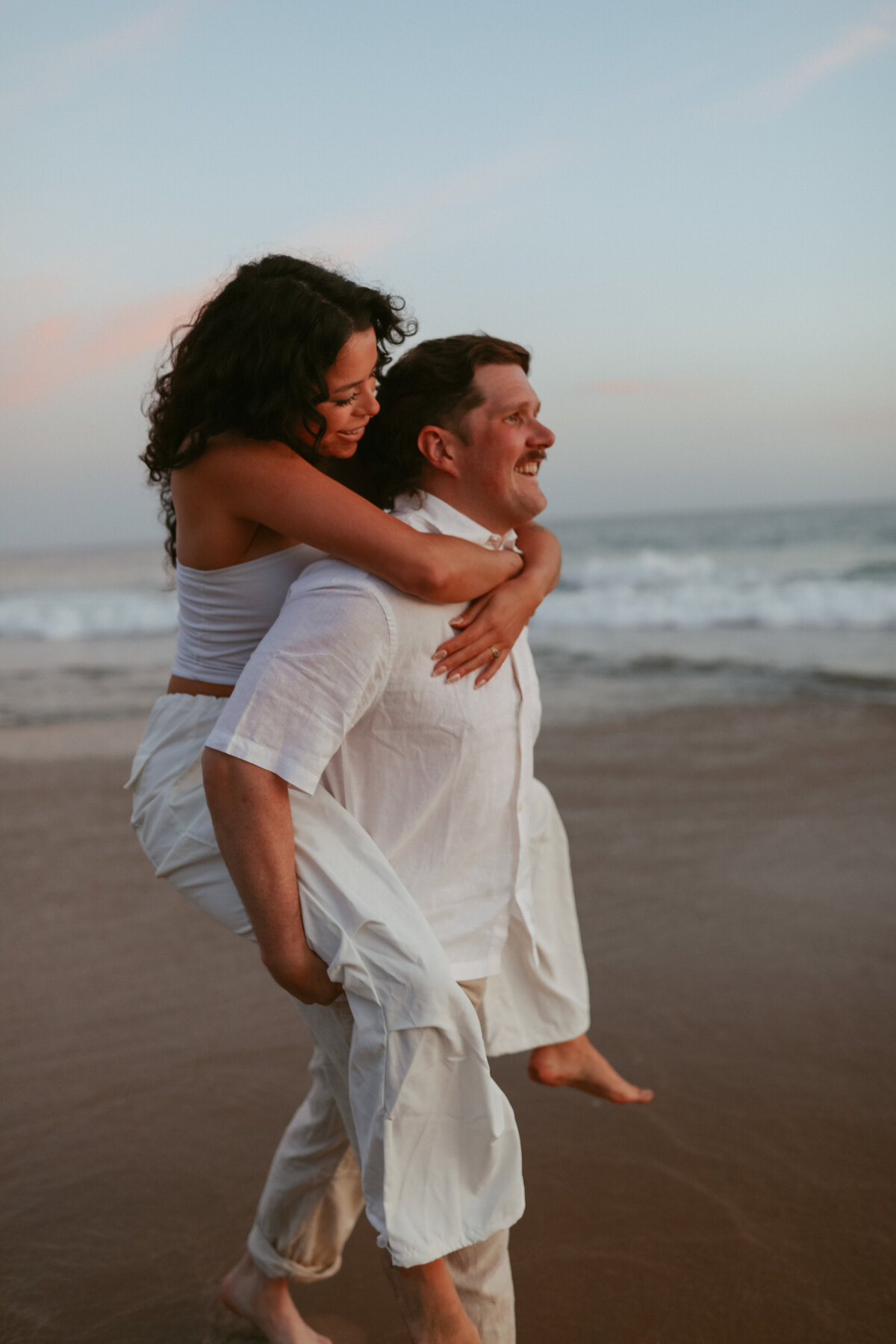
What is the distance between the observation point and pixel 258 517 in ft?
6.54

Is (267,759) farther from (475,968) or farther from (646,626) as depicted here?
(646,626)

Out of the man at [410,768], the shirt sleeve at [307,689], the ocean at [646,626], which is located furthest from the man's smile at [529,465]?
the ocean at [646,626]

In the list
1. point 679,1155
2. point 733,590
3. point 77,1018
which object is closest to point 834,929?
point 679,1155

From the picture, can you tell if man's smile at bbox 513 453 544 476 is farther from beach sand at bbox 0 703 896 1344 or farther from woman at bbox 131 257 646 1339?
beach sand at bbox 0 703 896 1344

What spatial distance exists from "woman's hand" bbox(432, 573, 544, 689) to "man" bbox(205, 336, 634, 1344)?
3 centimetres

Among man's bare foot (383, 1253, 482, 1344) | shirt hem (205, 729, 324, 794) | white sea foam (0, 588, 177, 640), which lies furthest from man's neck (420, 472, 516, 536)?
white sea foam (0, 588, 177, 640)

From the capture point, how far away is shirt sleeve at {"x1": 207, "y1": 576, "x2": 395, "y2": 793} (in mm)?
1772

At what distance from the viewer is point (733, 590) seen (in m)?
19.6

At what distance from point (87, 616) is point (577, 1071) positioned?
16.5 metres

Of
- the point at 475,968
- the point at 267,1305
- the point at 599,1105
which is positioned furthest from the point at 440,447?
the point at 599,1105

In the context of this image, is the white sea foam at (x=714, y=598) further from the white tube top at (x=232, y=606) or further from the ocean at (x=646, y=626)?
the white tube top at (x=232, y=606)

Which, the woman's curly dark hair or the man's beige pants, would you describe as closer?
the woman's curly dark hair

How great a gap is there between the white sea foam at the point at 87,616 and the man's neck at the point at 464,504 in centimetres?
1320

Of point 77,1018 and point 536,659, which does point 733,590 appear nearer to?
point 536,659
